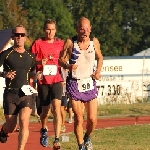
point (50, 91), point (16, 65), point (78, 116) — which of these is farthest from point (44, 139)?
point (16, 65)

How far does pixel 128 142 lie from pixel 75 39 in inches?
171


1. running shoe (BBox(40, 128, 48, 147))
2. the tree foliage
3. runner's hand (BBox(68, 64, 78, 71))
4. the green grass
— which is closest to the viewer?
runner's hand (BBox(68, 64, 78, 71))

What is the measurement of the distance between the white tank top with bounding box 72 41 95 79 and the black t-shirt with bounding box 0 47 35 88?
1114 millimetres

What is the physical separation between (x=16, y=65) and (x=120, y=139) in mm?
6086

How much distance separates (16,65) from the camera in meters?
12.6

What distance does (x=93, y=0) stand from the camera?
3841 inches

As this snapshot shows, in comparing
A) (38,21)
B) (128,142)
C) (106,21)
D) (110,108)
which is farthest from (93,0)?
(128,142)

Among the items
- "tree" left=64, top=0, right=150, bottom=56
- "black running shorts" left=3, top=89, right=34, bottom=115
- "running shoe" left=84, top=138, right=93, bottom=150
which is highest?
"black running shorts" left=3, top=89, right=34, bottom=115

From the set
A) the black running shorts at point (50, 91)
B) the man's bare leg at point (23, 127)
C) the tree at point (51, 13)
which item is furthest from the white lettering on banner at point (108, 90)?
the tree at point (51, 13)

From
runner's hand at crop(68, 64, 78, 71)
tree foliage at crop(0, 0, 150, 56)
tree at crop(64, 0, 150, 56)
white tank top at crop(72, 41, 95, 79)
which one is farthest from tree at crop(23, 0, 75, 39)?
runner's hand at crop(68, 64, 78, 71)

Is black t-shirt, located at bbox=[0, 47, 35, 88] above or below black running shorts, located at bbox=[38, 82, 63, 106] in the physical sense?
above

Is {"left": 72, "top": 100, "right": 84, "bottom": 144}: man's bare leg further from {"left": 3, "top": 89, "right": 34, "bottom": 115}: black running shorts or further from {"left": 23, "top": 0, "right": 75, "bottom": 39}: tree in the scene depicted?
{"left": 23, "top": 0, "right": 75, "bottom": 39}: tree

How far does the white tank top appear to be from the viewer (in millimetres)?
13406

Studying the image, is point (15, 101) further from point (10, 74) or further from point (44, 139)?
point (44, 139)
